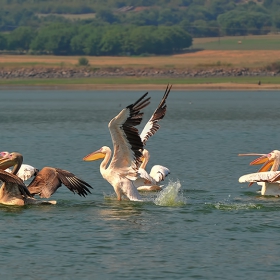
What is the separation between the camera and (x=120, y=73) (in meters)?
71.4

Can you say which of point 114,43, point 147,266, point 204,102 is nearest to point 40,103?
point 204,102

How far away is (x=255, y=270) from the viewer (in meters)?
10.2

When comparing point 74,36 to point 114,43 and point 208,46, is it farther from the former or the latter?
point 208,46

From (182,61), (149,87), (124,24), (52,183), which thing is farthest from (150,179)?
(124,24)

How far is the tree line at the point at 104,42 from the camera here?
94.6 metres

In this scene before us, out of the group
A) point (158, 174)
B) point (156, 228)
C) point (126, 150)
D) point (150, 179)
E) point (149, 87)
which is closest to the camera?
point (156, 228)

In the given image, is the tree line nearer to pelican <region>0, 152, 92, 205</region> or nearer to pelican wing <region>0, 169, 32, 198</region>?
pelican <region>0, 152, 92, 205</region>

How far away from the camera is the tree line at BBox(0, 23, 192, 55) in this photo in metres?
94.6

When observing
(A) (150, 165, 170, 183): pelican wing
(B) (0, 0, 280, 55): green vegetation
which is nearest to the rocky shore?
(B) (0, 0, 280, 55): green vegetation

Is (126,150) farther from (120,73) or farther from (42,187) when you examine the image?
(120,73)

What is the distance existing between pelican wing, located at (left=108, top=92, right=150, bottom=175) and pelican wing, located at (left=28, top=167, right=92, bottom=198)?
56 centimetres

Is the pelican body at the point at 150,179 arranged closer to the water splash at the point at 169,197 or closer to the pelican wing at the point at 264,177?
the water splash at the point at 169,197

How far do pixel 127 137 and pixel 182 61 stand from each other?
6748 centimetres

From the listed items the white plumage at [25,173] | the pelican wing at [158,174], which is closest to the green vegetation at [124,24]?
the pelican wing at [158,174]
